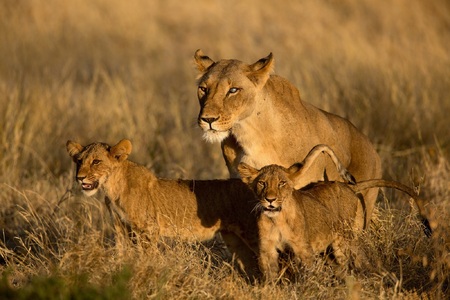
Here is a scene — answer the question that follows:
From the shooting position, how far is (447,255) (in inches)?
262

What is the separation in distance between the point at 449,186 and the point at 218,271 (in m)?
2.95

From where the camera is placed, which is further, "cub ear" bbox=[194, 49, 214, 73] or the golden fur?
"cub ear" bbox=[194, 49, 214, 73]

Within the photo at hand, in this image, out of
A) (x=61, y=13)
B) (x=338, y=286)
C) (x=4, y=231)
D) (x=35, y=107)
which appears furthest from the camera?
(x=61, y=13)

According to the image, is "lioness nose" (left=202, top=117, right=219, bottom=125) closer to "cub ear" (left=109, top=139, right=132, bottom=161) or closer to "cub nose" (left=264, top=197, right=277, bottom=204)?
"cub ear" (left=109, top=139, right=132, bottom=161)

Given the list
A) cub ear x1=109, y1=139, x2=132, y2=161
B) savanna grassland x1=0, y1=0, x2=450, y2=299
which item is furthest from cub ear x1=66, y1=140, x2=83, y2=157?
savanna grassland x1=0, y1=0, x2=450, y2=299

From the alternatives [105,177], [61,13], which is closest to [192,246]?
[105,177]

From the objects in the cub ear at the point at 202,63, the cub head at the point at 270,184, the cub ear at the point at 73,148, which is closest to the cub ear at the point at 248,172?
the cub head at the point at 270,184

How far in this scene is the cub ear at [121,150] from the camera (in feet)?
22.8

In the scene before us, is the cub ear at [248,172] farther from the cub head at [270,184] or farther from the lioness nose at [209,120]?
the lioness nose at [209,120]

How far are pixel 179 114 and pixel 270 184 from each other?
6.74 metres

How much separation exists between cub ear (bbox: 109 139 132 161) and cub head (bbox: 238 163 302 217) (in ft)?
2.96

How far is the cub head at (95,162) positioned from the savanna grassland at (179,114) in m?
0.38

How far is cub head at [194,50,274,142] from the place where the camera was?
7098 mm

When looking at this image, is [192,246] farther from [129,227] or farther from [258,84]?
[258,84]
